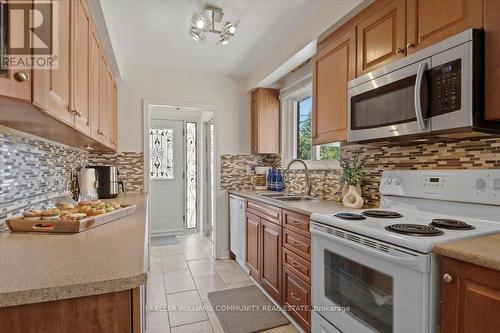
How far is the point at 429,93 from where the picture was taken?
1.30m

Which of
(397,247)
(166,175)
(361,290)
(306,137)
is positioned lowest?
(361,290)

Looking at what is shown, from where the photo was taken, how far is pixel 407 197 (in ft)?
5.38

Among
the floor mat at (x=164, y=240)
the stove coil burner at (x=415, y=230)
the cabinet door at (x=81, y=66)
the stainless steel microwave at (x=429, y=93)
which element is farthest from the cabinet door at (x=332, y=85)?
the floor mat at (x=164, y=240)

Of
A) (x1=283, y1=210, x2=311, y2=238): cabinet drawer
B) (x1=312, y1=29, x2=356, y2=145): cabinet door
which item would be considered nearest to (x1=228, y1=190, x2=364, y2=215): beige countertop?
(x1=283, y1=210, x2=311, y2=238): cabinet drawer

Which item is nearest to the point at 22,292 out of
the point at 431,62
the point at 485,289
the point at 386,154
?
the point at 485,289

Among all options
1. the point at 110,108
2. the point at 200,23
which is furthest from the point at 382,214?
the point at 110,108

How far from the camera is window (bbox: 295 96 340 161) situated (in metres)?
2.84

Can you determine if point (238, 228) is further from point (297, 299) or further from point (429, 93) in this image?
point (429, 93)

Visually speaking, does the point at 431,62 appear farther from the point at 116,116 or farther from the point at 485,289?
the point at 116,116

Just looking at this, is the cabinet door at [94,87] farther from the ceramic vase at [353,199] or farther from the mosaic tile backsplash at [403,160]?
the mosaic tile backsplash at [403,160]

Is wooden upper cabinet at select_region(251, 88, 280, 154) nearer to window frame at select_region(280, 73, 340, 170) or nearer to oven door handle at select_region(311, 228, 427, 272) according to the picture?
window frame at select_region(280, 73, 340, 170)

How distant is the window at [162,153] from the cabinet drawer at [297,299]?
125 inches

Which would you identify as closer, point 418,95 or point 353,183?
point 418,95

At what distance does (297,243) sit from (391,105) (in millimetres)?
1079
